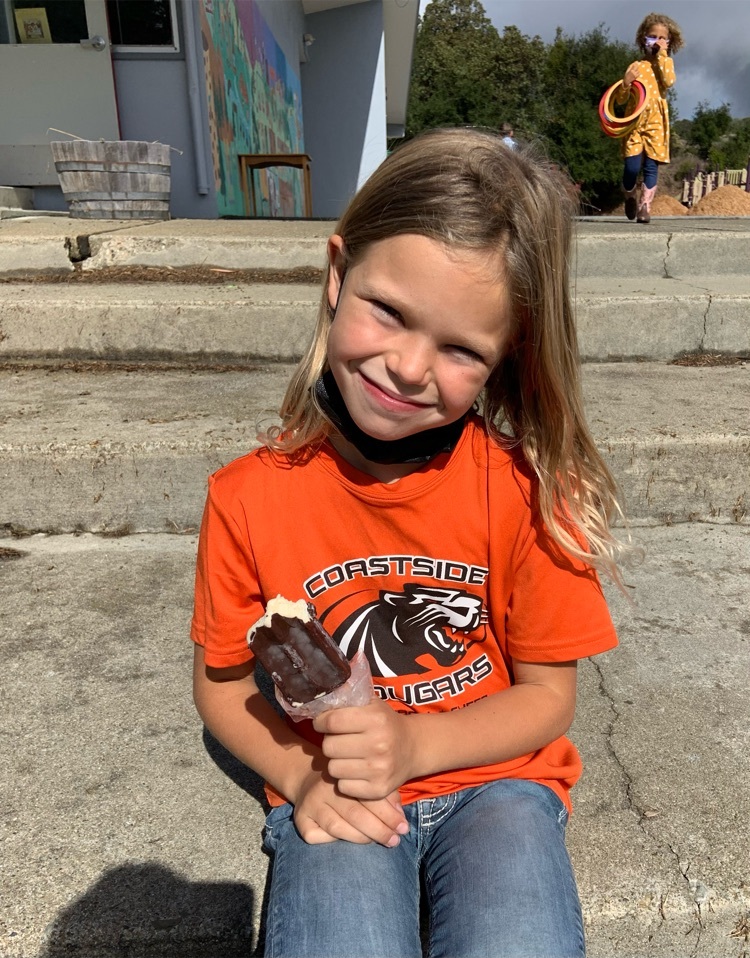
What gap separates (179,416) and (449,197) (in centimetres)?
180

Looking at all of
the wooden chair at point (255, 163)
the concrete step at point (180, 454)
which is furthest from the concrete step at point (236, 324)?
the wooden chair at point (255, 163)

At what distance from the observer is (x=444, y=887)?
1310 mm

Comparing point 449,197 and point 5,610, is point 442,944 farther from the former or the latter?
point 5,610

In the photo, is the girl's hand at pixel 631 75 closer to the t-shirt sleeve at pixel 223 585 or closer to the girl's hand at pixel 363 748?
the t-shirt sleeve at pixel 223 585

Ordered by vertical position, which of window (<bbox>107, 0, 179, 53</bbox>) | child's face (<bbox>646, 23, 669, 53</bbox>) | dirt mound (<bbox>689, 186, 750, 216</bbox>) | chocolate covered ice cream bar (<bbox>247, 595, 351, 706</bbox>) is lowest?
dirt mound (<bbox>689, 186, 750, 216</bbox>)

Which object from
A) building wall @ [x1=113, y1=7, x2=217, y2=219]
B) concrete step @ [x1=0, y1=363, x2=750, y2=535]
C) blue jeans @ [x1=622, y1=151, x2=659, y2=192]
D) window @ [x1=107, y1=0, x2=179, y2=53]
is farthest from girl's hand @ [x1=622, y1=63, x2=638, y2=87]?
concrete step @ [x1=0, y1=363, x2=750, y2=535]

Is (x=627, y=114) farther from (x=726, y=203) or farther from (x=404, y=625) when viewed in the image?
(x=726, y=203)

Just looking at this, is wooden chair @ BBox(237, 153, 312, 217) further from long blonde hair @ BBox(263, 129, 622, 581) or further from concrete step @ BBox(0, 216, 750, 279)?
long blonde hair @ BBox(263, 129, 622, 581)

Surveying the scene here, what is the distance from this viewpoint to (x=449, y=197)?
1.30 meters

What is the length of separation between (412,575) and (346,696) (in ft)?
1.00

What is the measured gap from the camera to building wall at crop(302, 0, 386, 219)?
15.7 m

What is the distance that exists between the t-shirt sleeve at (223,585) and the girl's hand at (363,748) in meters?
0.29

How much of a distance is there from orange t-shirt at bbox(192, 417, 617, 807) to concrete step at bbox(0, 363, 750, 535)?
121cm

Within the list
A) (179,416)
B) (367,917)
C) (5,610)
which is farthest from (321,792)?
(179,416)
